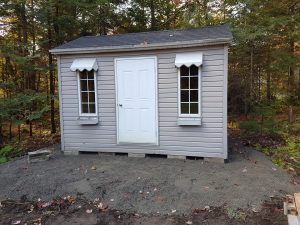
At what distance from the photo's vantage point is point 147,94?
6.05 m

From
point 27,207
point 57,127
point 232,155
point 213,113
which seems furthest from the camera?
point 57,127

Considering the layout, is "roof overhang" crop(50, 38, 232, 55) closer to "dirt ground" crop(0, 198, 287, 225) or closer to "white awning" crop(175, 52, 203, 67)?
"white awning" crop(175, 52, 203, 67)

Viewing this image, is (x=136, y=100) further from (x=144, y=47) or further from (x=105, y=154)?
(x=105, y=154)

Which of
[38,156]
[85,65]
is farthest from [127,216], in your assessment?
[85,65]

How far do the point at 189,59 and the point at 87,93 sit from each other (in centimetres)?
257

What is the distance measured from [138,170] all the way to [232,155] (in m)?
2.36

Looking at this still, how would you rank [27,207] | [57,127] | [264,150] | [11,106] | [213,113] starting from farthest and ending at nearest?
1. [57,127]
2. [11,106]
3. [264,150]
4. [213,113]
5. [27,207]

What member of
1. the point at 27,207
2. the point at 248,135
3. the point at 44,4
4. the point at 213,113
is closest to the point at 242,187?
the point at 213,113

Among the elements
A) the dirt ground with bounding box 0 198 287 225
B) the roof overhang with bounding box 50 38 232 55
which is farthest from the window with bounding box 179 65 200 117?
the dirt ground with bounding box 0 198 287 225

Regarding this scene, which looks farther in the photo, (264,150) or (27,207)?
(264,150)

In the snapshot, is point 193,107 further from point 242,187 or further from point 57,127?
point 57,127

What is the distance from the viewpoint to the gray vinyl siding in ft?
18.3

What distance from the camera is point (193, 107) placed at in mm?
5777

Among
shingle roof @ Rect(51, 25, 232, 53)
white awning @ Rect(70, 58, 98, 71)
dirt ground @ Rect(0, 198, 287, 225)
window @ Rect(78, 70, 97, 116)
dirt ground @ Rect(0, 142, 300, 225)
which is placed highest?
shingle roof @ Rect(51, 25, 232, 53)
